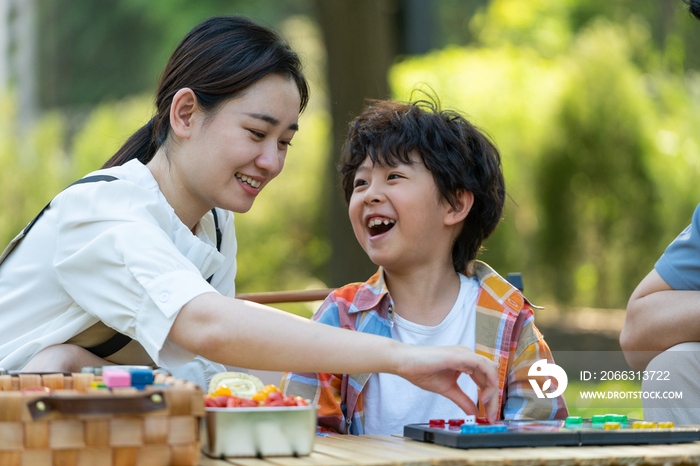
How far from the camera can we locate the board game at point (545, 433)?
4.60ft

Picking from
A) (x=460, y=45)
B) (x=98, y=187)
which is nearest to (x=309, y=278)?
(x=460, y=45)

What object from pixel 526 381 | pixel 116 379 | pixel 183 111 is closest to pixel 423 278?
pixel 526 381

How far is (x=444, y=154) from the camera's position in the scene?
2234mm

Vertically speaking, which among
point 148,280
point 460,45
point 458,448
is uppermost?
point 460,45

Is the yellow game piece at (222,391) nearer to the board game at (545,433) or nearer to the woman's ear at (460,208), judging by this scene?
the board game at (545,433)

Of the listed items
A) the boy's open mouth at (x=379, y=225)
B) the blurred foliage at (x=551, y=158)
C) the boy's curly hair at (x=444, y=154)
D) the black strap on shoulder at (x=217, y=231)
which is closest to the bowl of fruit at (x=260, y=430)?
the boy's open mouth at (x=379, y=225)

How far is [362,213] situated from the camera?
220cm

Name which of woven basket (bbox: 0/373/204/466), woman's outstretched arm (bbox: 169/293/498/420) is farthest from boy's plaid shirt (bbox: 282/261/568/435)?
woven basket (bbox: 0/373/204/466)

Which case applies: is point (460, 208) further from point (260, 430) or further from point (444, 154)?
point (260, 430)

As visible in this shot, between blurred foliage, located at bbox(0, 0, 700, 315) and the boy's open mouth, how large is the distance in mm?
3793

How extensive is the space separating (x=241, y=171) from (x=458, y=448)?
1.02 meters

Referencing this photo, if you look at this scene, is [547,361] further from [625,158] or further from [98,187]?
[625,158]

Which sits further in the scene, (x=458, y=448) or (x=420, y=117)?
(x=420, y=117)

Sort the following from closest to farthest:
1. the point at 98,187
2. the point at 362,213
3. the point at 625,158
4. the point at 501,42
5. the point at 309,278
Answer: the point at 98,187 < the point at 362,213 < the point at 625,158 < the point at 309,278 < the point at 501,42
